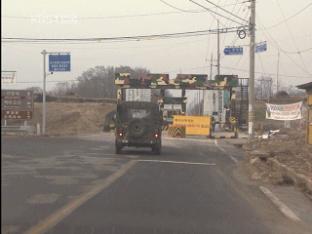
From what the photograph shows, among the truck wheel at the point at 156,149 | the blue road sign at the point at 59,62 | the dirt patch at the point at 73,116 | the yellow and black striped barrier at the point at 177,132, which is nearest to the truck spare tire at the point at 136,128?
the truck wheel at the point at 156,149

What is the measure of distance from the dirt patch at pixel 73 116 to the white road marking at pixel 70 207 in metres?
54.9

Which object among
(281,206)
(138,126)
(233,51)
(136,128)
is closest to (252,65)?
(233,51)

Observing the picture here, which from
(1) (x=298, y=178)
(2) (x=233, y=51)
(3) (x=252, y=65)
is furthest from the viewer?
(2) (x=233, y=51)

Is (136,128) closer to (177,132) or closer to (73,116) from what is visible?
(177,132)

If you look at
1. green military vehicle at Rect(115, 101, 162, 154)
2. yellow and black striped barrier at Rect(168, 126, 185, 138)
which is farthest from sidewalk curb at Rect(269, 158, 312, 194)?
yellow and black striped barrier at Rect(168, 126, 185, 138)

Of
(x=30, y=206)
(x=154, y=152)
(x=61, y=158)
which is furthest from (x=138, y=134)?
(x=30, y=206)

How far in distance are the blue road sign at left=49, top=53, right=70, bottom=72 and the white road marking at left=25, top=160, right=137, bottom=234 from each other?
32185 millimetres

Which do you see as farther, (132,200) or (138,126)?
(138,126)

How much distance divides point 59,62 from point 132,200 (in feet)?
126

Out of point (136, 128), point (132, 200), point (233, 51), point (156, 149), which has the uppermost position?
point (233, 51)

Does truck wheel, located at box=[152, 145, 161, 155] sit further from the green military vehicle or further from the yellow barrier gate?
the yellow barrier gate

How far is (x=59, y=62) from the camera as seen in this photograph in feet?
162

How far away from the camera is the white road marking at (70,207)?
346 inches

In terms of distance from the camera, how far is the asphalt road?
367 inches
